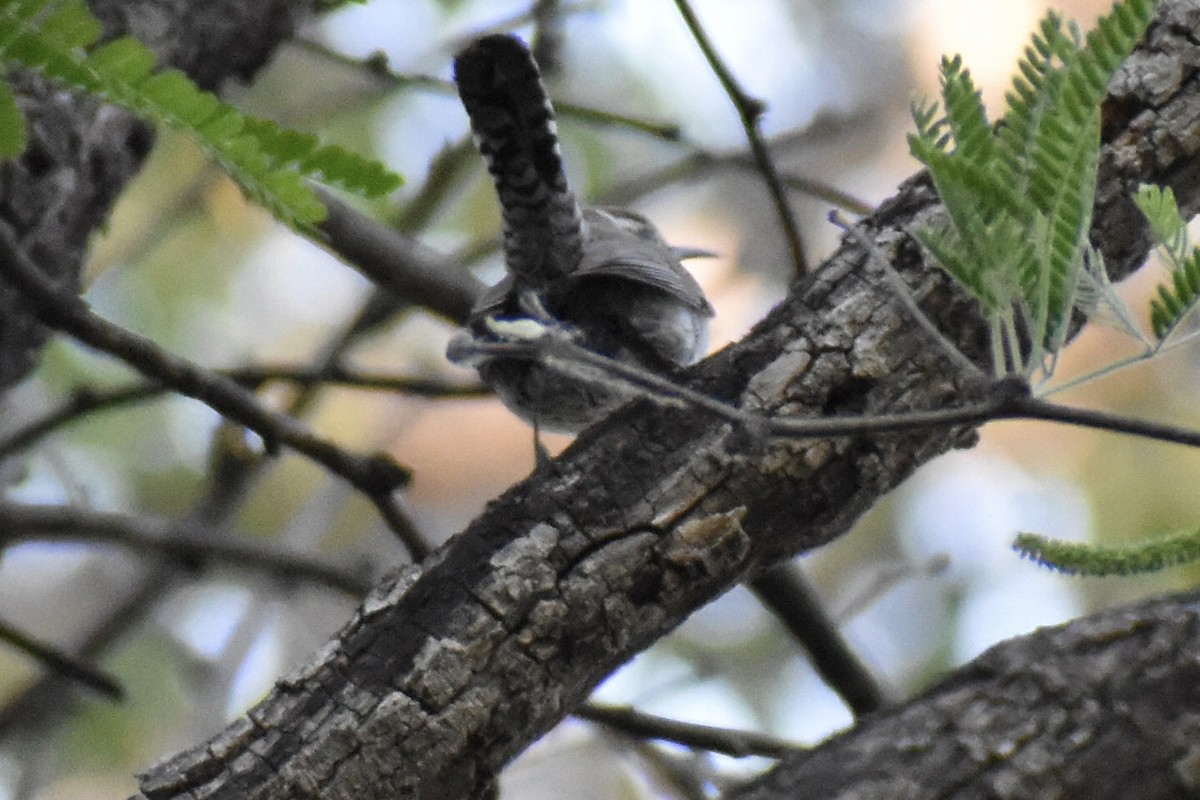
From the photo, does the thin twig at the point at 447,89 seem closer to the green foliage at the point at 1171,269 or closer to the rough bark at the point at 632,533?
the rough bark at the point at 632,533

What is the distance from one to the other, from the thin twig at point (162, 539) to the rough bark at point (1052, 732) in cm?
208

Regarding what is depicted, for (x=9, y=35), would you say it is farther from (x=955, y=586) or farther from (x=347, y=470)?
(x=955, y=586)

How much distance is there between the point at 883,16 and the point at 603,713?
6365 millimetres

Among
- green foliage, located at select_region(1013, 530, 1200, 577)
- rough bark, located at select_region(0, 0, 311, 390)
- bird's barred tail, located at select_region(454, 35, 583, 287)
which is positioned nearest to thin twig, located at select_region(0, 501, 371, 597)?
rough bark, located at select_region(0, 0, 311, 390)

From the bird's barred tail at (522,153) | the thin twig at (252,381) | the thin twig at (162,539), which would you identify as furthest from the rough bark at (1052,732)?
the thin twig at (252,381)

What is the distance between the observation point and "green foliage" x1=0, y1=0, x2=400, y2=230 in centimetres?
189

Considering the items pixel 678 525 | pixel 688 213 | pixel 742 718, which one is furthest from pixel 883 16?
pixel 678 525

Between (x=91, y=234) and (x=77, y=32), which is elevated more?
(x=91, y=234)

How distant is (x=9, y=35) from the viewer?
6.11ft

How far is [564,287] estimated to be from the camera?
13.1 feet

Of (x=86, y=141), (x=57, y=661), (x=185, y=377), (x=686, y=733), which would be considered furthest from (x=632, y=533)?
(x=86, y=141)

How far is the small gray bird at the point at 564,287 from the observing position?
360 centimetres

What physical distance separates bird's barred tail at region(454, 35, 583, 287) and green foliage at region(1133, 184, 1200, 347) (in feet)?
5.83

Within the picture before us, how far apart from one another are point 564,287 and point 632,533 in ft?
5.67
